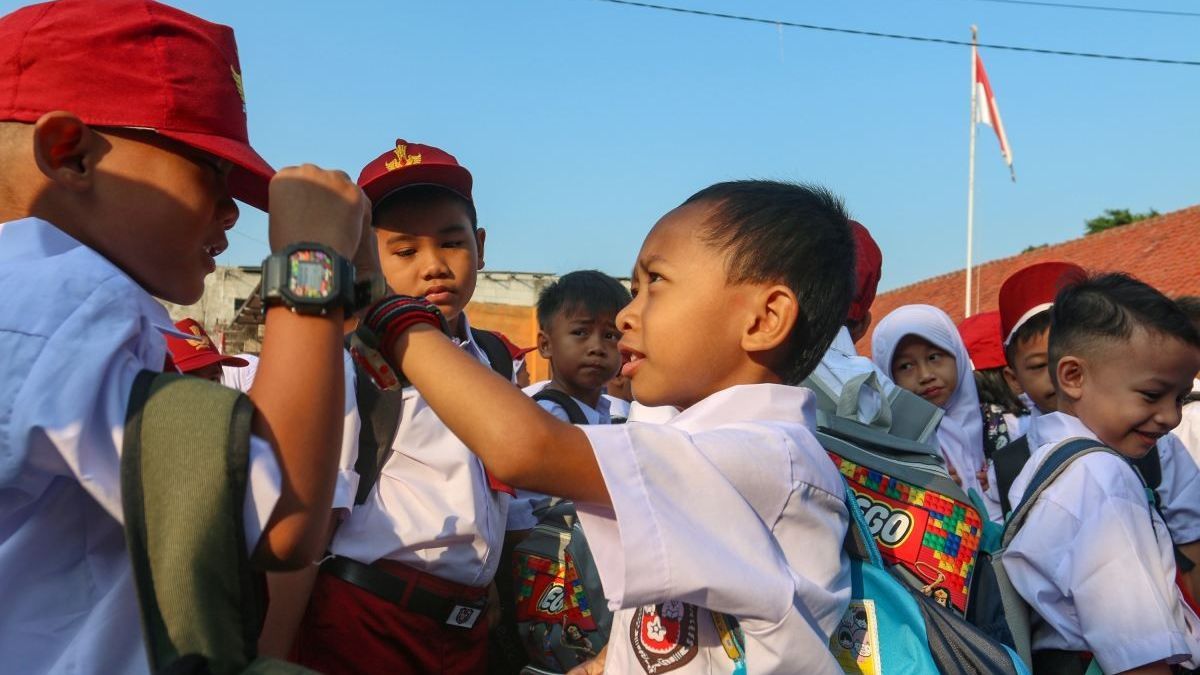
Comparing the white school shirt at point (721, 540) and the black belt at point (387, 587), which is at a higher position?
the white school shirt at point (721, 540)

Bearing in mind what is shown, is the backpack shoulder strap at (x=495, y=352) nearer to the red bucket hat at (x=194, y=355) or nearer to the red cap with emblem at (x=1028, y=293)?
the red bucket hat at (x=194, y=355)

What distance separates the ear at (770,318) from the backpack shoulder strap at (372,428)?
1077mm

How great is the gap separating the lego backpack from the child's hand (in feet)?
4.17

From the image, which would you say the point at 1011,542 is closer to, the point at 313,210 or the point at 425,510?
the point at 425,510

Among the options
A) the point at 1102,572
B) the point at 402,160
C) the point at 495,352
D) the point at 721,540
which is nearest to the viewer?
the point at 721,540

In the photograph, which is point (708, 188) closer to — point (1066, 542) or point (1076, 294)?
point (1066, 542)

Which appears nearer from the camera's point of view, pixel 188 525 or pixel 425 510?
pixel 188 525

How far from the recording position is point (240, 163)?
60.4 inches

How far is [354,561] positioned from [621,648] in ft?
3.50

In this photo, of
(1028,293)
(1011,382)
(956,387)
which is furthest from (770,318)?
(1011,382)

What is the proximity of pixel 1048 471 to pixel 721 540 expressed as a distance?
1692 mm

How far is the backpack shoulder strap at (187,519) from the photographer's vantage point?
117 centimetres

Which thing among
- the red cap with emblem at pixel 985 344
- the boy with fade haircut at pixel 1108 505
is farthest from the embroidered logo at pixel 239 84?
the red cap with emblem at pixel 985 344

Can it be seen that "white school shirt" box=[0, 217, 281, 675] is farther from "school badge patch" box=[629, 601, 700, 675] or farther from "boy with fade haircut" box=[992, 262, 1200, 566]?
"boy with fade haircut" box=[992, 262, 1200, 566]
